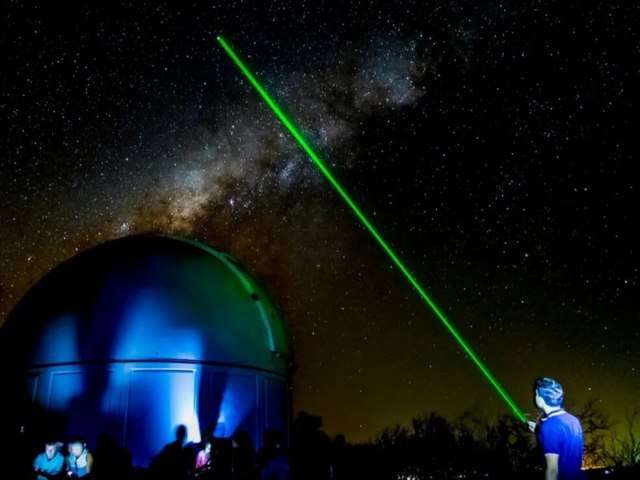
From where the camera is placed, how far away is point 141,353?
9.19 meters

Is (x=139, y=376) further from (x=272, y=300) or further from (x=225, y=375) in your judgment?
(x=272, y=300)

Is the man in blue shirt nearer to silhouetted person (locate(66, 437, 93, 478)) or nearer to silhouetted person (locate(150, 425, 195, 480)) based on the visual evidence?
silhouetted person (locate(66, 437, 93, 478))

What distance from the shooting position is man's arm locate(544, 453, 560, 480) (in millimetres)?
3605

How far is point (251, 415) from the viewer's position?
10.1 meters

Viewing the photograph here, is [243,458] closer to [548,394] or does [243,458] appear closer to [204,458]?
[204,458]

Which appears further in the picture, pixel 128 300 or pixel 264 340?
pixel 264 340

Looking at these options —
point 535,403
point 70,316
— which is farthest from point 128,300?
point 535,403

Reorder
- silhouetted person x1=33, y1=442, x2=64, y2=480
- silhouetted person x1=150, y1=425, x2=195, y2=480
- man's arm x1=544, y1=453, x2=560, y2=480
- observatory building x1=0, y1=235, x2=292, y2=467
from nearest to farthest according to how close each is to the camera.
Result: man's arm x1=544, y1=453, x2=560, y2=480, silhouetted person x1=33, y1=442, x2=64, y2=480, silhouetted person x1=150, y1=425, x2=195, y2=480, observatory building x1=0, y1=235, x2=292, y2=467

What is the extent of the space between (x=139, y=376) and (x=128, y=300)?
1.43 metres

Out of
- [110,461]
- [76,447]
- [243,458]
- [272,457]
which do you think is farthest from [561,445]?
[272,457]

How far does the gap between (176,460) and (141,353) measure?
190 cm

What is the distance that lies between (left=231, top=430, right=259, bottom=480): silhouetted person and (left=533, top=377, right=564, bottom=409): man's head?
20.6ft

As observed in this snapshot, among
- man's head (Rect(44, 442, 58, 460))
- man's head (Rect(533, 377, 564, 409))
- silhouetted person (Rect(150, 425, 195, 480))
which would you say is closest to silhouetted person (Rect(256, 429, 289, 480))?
silhouetted person (Rect(150, 425, 195, 480))

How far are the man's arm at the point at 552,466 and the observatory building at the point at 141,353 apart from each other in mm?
6935
